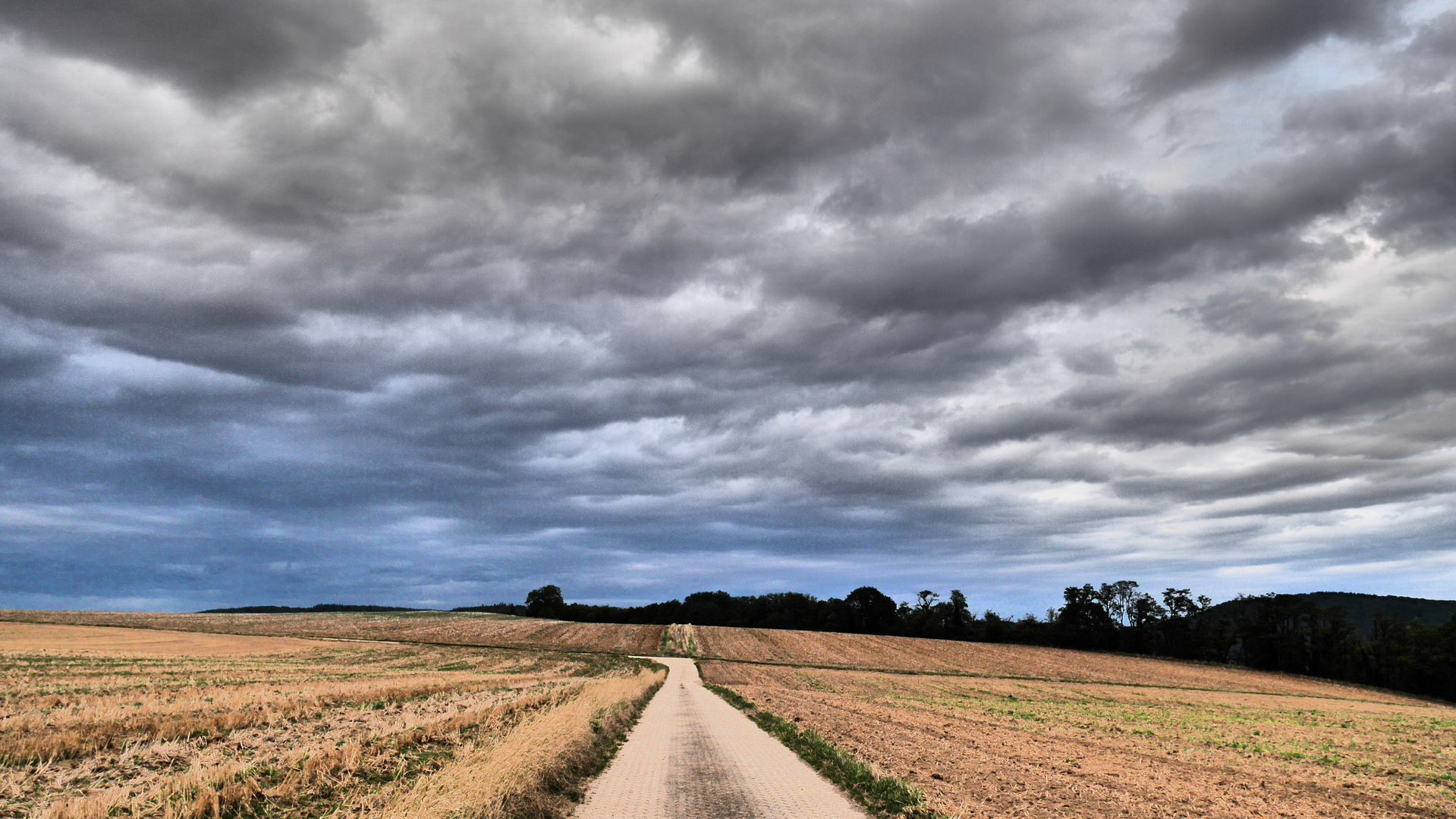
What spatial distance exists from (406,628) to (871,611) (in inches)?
3764

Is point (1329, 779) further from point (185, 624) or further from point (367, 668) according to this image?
point (185, 624)

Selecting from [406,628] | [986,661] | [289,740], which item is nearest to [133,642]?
[406,628]

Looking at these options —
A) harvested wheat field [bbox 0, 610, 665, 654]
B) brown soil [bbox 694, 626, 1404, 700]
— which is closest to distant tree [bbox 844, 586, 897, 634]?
brown soil [bbox 694, 626, 1404, 700]

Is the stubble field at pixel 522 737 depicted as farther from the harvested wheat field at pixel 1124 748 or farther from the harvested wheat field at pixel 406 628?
the harvested wheat field at pixel 406 628

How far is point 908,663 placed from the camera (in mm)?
81938

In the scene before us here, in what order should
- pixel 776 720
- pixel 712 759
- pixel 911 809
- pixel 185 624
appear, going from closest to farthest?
pixel 911 809
pixel 712 759
pixel 776 720
pixel 185 624

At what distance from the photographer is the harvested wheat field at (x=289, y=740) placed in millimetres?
12094

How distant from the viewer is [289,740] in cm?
1938

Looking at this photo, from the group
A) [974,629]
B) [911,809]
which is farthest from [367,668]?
[974,629]

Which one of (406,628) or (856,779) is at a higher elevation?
(856,779)

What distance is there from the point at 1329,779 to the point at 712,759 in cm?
1768

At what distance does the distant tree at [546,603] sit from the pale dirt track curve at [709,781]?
160 m

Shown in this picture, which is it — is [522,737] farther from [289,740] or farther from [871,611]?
[871,611]

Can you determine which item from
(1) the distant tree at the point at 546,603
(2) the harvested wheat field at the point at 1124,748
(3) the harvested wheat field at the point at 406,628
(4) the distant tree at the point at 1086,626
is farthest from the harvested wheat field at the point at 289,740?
(1) the distant tree at the point at 546,603
